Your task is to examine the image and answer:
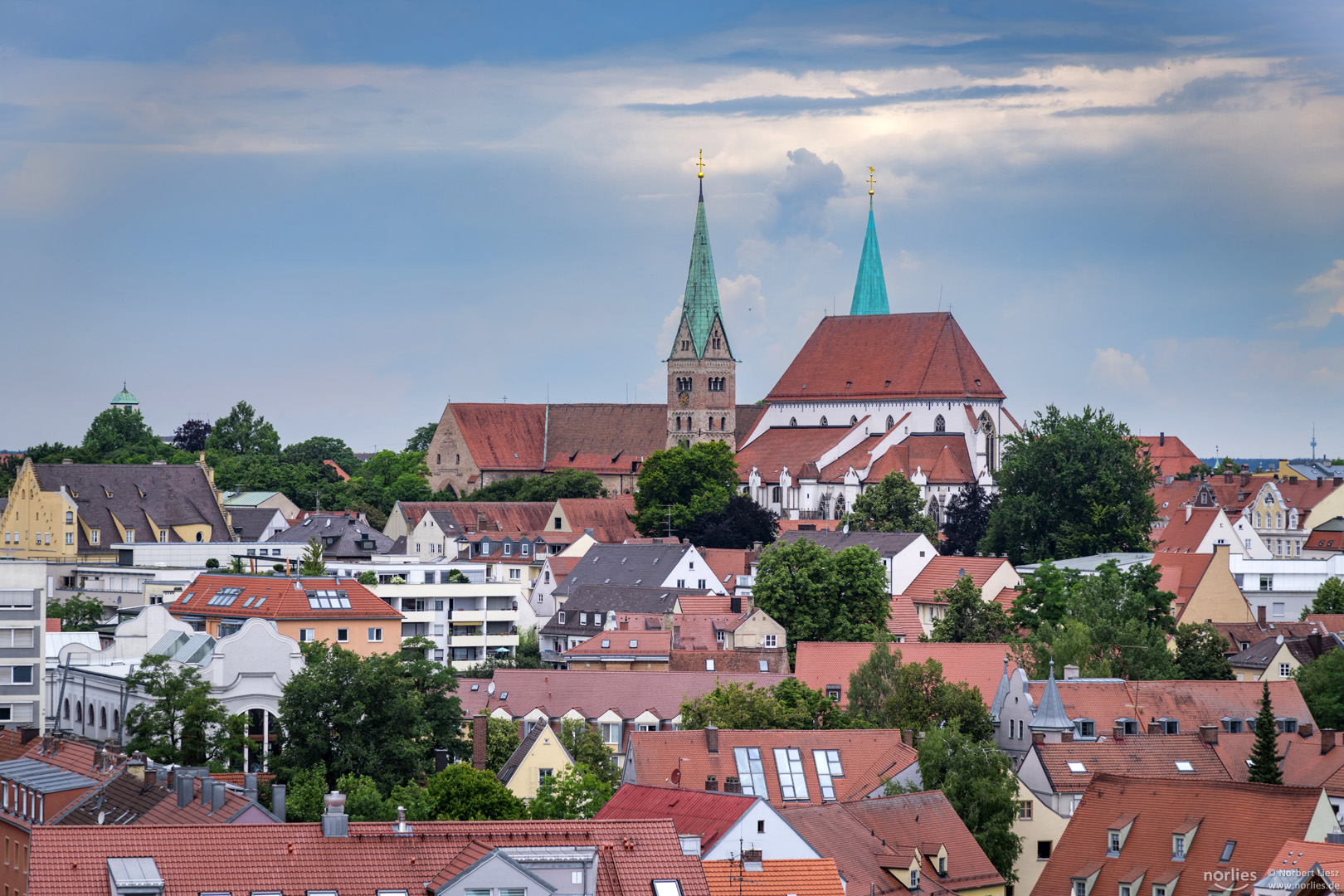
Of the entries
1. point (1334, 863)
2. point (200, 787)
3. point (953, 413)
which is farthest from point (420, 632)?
point (953, 413)

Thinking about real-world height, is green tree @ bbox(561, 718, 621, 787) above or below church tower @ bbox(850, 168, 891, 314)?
below

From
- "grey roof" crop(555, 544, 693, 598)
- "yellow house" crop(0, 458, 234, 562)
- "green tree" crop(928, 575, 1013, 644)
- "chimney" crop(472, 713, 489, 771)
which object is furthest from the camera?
"yellow house" crop(0, 458, 234, 562)

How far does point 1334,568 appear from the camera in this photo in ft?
361

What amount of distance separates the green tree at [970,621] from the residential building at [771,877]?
49002 millimetres

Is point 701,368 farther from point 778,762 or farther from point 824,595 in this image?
point 778,762

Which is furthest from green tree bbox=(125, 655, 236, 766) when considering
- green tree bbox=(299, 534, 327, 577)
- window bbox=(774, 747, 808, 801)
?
green tree bbox=(299, 534, 327, 577)

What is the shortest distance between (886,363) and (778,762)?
11029cm

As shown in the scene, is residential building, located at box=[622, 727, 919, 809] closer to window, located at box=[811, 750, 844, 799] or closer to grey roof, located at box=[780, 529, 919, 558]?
window, located at box=[811, 750, 844, 799]

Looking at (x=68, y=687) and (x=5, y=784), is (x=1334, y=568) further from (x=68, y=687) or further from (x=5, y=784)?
(x=5, y=784)

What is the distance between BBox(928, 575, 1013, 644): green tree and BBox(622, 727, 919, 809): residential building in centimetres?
3145

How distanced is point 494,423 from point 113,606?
298 ft

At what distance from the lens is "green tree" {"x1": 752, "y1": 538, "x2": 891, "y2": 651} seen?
8931 centimetres

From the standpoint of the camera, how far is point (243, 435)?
7781 inches

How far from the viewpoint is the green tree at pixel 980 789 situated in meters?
54.3
